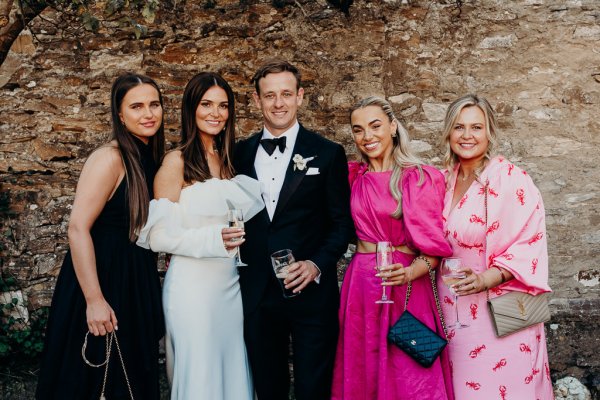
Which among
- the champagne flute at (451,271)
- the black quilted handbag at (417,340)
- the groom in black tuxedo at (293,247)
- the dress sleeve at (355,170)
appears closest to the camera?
the champagne flute at (451,271)

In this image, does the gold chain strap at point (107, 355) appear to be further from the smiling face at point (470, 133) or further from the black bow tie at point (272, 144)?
the smiling face at point (470, 133)

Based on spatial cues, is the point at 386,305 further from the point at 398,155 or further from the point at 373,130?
the point at 373,130

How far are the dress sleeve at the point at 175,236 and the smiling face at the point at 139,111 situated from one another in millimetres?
449

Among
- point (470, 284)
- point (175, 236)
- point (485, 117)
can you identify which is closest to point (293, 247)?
point (175, 236)

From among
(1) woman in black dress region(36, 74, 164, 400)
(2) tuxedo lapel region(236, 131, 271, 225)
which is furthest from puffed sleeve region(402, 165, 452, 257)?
(1) woman in black dress region(36, 74, 164, 400)

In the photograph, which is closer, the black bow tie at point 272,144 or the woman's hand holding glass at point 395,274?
the woman's hand holding glass at point 395,274

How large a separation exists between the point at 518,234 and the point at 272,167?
56.9 inches

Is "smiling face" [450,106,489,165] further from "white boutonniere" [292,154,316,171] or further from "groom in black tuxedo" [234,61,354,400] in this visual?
"white boutonniere" [292,154,316,171]

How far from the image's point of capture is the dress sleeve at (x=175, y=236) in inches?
123

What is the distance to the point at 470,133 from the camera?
11.1 ft

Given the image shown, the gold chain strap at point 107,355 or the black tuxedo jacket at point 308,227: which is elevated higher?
the black tuxedo jacket at point 308,227

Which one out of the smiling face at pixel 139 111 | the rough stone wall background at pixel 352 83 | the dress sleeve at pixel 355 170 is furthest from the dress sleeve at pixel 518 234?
the smiling face at pixel 139 111

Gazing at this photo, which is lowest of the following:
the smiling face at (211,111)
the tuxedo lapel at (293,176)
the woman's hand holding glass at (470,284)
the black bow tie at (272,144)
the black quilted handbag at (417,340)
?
the black quilted handbag at (417,340)

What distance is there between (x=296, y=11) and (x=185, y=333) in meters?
3.14
